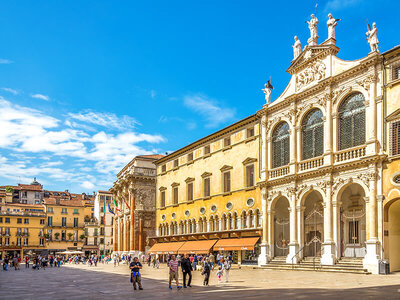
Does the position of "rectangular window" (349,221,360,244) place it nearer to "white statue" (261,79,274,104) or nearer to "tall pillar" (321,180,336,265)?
"tall pillar" (321,180,336,265)

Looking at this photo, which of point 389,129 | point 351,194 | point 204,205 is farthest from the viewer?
Result: point 204,205

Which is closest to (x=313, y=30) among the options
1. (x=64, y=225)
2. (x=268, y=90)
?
(x=268, y=90)

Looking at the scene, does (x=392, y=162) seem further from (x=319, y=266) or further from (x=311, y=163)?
(x=319, y=266)

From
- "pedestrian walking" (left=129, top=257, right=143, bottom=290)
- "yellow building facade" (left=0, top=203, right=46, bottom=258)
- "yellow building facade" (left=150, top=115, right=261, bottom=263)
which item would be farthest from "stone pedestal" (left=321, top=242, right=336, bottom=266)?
"yellow building facade" (left=0, top=203, right=46, bottom=258)

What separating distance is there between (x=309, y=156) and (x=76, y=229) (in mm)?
89534

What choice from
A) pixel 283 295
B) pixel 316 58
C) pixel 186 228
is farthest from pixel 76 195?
pixel 283 295

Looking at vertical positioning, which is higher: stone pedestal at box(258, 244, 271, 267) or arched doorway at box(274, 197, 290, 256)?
arched doorway at box(274, 197, 290, 256)

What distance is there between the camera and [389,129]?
93.0 ft

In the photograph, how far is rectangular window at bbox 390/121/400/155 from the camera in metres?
27.8

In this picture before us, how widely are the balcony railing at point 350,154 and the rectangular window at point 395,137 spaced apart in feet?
6.61

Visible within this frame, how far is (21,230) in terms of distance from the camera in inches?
3994

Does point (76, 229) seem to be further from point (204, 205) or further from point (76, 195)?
point (204, 205)

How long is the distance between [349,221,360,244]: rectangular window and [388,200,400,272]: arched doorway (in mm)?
3196

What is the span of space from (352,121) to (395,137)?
3719mm
